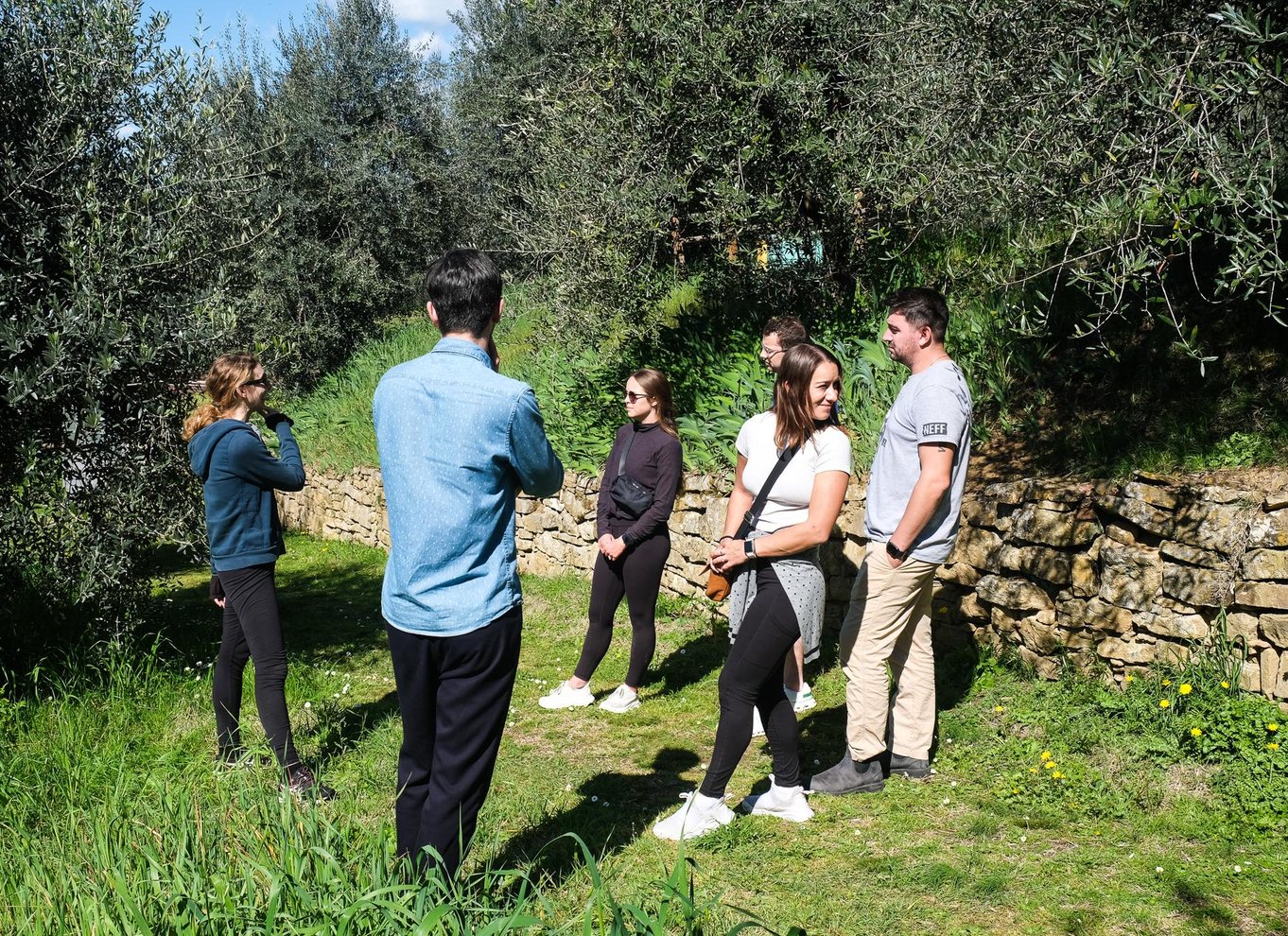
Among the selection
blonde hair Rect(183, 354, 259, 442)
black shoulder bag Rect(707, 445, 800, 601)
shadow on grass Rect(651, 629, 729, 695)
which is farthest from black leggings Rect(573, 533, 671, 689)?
blonde hair Rect(183, 354, 259, 442)

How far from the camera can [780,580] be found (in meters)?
3.95

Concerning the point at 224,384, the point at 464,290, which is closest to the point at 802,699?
the point at 224,384

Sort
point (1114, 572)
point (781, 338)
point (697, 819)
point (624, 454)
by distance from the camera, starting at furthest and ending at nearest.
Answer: point (624, 454)
point (781, 338)
point (1114, 572)
point (697, 819)

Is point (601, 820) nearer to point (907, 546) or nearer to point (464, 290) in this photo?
point (907, 546)

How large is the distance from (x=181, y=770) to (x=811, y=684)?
3391 mm

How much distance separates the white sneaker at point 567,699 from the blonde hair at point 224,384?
254 cm

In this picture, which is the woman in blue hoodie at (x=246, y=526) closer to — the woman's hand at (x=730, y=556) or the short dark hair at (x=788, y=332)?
the woman's hand at (x=730, y=556)

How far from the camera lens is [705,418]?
8.18m

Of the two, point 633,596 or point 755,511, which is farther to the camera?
point 633,596

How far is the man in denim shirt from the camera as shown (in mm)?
2846

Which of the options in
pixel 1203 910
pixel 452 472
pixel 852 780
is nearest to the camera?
pixel 452 472

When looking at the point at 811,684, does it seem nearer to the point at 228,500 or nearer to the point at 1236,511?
the point at 1236,511

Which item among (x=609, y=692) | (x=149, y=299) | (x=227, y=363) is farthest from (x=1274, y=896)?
(x=149, y=299)

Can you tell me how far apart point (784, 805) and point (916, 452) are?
→ 158 cm
